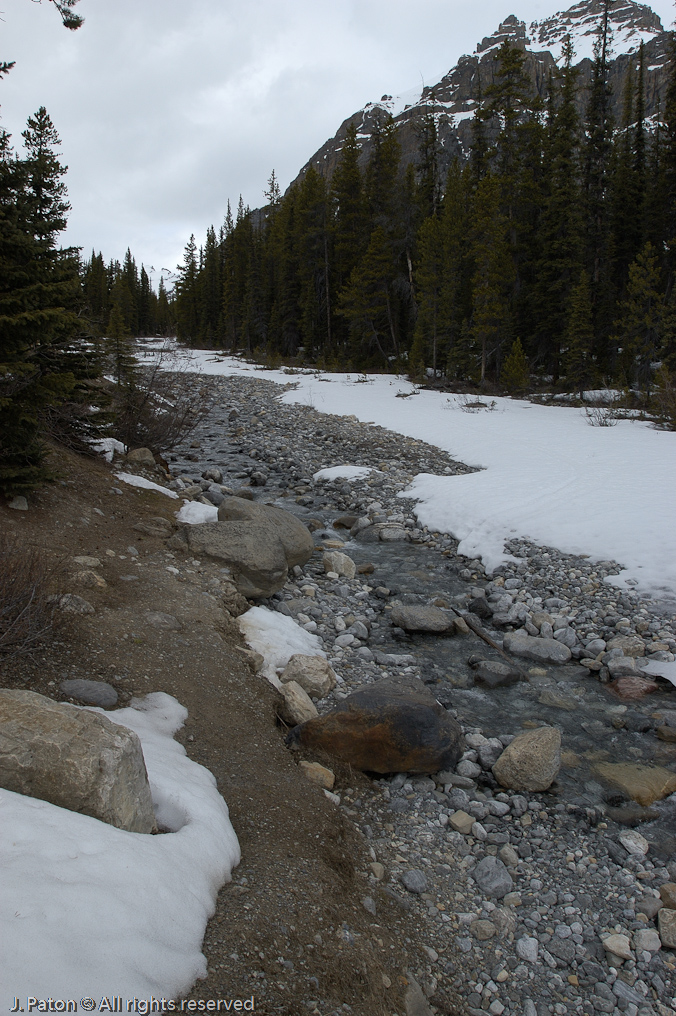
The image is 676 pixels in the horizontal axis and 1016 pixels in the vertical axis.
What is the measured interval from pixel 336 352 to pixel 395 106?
151665mm

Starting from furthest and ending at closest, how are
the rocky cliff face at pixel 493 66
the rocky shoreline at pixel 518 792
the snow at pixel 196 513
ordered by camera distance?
the rocky cliff face at pixel 493 66
the snow at pixel 196 513
the rocky shoreline at pixel 518 792

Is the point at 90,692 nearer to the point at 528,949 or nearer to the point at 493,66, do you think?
the point at 528,949

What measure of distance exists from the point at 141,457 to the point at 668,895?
967 cm

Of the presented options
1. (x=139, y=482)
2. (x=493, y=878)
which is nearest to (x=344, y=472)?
(x=139, y=482)

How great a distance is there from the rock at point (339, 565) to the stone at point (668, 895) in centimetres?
510

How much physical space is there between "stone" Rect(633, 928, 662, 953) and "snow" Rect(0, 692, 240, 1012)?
7.03 ft

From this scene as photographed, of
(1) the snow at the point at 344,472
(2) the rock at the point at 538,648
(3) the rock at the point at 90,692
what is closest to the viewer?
(3) the rock at the point at 90,692

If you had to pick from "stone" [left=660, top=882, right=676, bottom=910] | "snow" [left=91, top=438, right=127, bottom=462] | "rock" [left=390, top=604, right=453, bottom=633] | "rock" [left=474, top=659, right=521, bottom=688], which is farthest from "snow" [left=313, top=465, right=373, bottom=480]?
"stone" [left=660, top=882, right=676, bottom=910]

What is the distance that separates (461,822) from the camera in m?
3.68

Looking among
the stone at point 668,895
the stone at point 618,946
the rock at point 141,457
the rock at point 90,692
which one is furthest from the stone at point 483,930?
the rock at point 141,457

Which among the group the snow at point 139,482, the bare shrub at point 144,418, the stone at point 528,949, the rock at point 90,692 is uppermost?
the bare shrub at point 144,418

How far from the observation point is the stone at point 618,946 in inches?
110

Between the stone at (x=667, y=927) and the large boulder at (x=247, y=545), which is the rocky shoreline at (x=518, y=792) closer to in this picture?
the stone at (x=667, y=927)

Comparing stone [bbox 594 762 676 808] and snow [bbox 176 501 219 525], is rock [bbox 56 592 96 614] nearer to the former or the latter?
snow [bbox 176 501 219 525]
